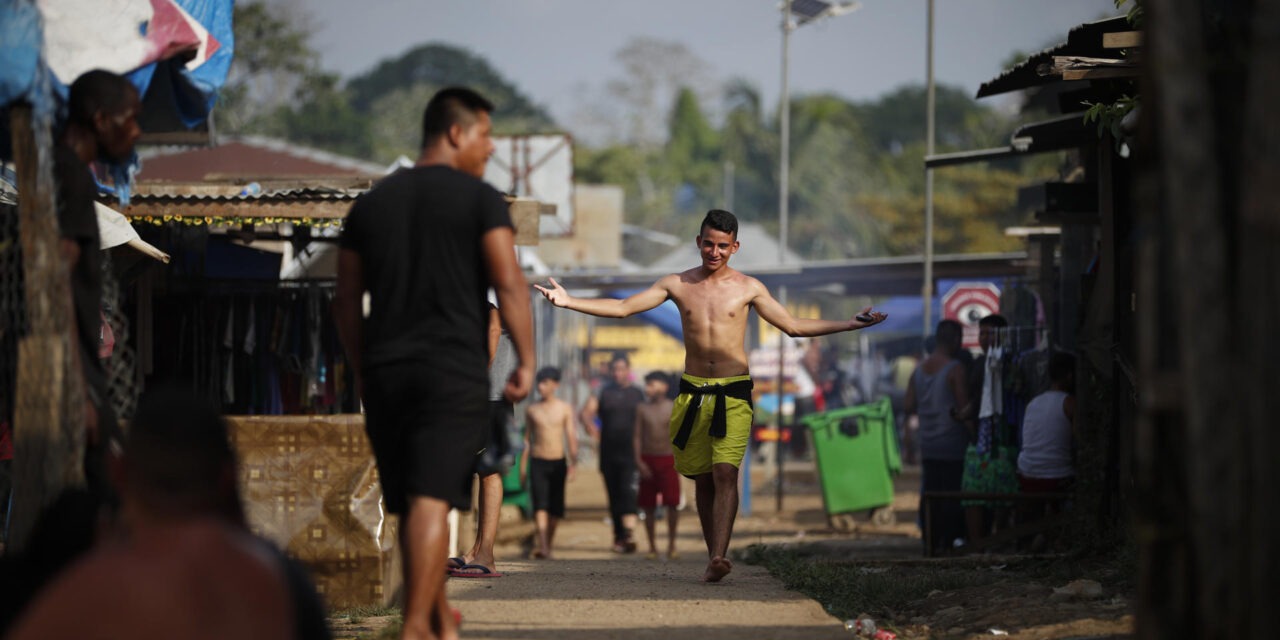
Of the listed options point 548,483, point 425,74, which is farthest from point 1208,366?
point 425,74

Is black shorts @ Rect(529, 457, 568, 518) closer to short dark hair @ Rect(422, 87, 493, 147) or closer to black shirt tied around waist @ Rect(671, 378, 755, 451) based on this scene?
black shirt tied around waist @ Rect(671, 378, 755, 451)

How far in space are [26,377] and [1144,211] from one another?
3612 mm

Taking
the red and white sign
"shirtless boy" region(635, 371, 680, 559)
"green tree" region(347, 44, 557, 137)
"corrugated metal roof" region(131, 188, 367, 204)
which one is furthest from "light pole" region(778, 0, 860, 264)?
"green tree" region(347, 44, 557, 137)

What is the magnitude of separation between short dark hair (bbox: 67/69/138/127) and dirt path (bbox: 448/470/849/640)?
2446 mm

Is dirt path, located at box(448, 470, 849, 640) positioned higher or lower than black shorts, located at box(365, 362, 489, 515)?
lower

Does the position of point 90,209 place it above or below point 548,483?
above

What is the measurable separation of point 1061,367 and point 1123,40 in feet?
12.2

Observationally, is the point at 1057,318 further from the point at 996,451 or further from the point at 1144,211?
the point at 1144,211

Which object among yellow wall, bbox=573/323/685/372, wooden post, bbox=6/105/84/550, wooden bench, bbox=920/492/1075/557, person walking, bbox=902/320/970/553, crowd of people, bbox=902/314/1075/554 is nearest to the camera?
wooden post, bbox=6/105/84/550

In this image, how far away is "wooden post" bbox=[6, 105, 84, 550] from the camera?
15.1 feet

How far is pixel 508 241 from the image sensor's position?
4.86 m

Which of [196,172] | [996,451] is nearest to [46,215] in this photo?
[996,451]

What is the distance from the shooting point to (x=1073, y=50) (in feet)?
29.7

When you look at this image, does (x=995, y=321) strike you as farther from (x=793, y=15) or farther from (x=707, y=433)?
(x=793, y=15)
